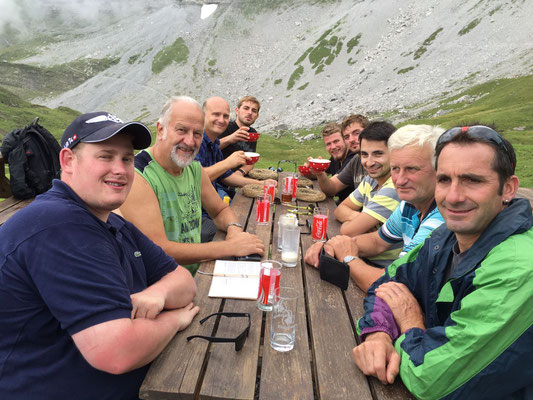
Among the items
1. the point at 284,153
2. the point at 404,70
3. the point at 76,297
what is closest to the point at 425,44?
the point at 404,70

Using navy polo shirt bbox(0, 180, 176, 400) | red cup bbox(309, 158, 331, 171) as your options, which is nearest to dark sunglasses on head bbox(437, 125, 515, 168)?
navy polo shirt bbox(0, 180, 176, 400)

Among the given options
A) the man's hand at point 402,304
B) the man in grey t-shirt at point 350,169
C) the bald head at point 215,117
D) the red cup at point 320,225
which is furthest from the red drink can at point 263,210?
the bald head at point 215,117

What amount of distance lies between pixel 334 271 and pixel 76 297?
1.75 metres

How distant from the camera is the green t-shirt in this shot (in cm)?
350

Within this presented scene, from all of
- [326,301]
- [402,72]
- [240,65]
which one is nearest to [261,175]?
[326,301]

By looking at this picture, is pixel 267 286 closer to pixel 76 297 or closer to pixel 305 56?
pixel 76 297

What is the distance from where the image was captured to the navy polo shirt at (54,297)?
165 centimetres

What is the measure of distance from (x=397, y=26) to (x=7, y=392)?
83.1m

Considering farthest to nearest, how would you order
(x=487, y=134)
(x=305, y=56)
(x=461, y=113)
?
1. (x=305, y=56)
2. (x=461, y=113)
3. (x=487, y=134)

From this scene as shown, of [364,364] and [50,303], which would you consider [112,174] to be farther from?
[364,364]

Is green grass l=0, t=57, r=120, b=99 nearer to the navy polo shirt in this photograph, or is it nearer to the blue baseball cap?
the blue baseball cap

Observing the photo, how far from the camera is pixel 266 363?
1850 mm

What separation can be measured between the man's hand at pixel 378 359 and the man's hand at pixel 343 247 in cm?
124

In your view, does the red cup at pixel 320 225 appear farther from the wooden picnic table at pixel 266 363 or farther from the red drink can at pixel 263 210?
the wooden picnic table at pixel 266 363
